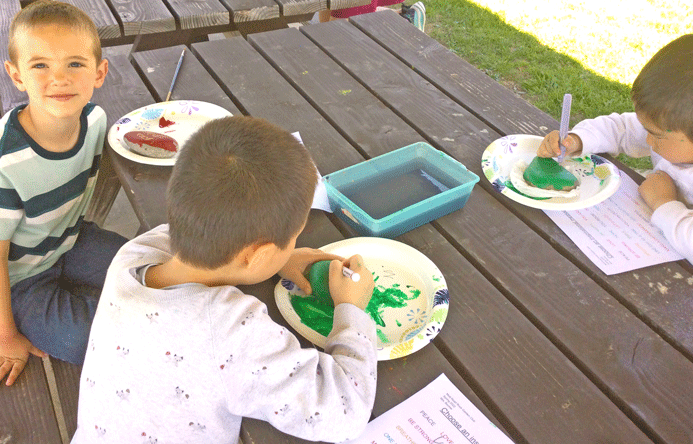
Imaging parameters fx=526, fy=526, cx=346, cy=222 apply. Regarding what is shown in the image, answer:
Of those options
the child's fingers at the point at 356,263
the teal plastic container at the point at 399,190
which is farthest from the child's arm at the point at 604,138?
the child's fingers at the point at 356,263

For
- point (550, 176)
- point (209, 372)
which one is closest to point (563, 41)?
point (550, 176)

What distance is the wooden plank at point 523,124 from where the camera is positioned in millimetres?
1090

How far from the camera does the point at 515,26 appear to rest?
4117 mm

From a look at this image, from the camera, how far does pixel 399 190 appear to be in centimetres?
129

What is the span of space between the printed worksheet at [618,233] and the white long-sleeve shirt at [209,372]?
0.61m

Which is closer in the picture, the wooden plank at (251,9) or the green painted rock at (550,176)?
the green painted rock at (550,176)

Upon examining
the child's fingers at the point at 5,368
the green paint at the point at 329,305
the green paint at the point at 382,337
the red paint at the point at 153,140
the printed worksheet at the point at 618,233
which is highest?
the red paint at the point at 153,140

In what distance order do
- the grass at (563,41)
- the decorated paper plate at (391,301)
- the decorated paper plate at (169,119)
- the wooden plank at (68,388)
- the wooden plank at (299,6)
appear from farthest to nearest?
the grass at (563,41) < the wooden plank at (299,6) < the decorated paper plate at (169,119) < the wooden plank at (68,388) < the decorated paper plate at (391,301)

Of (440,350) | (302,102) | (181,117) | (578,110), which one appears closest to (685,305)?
(440,350)

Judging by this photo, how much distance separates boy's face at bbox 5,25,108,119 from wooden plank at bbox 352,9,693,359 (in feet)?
3.58

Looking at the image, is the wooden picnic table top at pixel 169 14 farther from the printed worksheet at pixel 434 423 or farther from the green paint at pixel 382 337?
the printed worksheet at pixel 434 423

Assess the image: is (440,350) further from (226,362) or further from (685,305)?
(685,305)

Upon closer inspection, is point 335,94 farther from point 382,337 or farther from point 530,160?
point 382,337

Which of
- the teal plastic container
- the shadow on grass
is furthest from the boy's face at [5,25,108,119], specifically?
the shadow on grass
